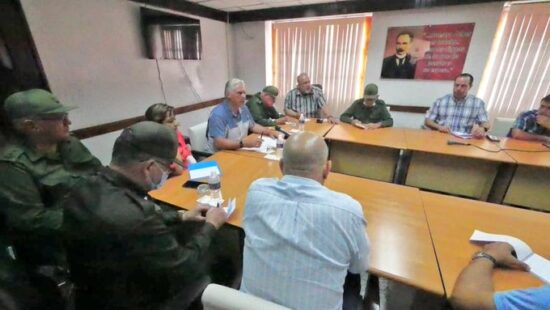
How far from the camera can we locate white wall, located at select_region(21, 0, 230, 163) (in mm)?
2428

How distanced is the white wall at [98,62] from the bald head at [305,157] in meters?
2.86

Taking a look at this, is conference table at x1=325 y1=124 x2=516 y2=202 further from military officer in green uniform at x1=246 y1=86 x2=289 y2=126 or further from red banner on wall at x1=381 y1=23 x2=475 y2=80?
red banner on wall at x1=381 y1=23 x2=475 y2=80

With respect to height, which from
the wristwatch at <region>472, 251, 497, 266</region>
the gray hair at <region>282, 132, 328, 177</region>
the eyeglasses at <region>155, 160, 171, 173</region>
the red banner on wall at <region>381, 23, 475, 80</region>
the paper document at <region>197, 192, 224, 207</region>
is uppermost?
the red banner on wall at <region>381, 23, 475, 80</region>

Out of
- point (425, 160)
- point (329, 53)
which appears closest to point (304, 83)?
point (329, 53)

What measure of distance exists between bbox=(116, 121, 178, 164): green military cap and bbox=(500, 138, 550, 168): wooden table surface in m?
2.68

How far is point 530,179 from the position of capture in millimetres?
2156

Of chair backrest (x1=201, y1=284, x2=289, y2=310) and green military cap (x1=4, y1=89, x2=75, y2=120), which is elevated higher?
green military cap (x1=4, y1=89, x2=75, y2=120)

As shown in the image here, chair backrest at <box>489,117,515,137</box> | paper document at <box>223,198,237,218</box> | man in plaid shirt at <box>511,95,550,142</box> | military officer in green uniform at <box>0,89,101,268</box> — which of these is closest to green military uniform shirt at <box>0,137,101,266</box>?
military officer in green uniform at <box>0,89,101,268</box>

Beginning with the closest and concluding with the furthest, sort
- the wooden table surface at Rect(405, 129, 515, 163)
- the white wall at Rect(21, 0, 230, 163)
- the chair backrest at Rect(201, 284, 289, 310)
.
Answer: the chair backrest at Rect(201, 284, 289, 310), the wooden table surface at Rect(405, 129, 515, 163), the white wall at Rect(21, 0, 230, 163)

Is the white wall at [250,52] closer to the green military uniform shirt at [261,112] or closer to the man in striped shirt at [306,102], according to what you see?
the man in striped shirt at [306,102]

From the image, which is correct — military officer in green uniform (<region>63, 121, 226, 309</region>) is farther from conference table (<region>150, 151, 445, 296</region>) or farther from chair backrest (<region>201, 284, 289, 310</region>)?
conference table (<region>150, 151, 445, 296</region>)

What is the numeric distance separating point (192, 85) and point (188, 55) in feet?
1.87

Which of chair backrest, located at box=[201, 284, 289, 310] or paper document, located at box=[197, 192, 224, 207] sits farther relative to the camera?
paper document, located at box=[197, 192, 224, 207]

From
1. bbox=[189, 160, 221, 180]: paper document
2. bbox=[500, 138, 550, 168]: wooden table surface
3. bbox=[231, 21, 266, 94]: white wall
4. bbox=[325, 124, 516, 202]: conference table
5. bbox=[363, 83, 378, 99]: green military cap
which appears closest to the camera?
bbox=[189, 160, 221, 180]: paper document
